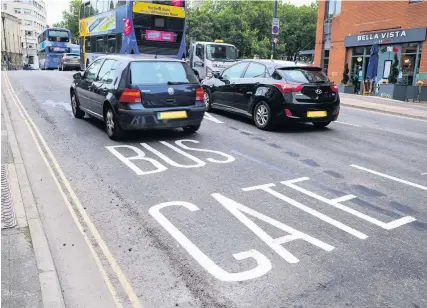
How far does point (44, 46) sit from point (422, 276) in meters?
46.6

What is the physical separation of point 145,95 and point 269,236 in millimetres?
4391

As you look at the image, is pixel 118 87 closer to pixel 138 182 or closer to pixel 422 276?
pixel 138 182

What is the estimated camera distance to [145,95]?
7.59m

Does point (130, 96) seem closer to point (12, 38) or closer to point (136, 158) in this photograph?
point (136, 158)

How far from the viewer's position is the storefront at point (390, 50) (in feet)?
70.2

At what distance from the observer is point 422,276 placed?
11.0 ft

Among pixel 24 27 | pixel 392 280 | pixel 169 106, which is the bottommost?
pixel 392 280

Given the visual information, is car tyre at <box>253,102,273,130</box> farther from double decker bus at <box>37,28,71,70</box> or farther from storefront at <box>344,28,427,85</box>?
double decker bus at <box>37,28,71,70</box>

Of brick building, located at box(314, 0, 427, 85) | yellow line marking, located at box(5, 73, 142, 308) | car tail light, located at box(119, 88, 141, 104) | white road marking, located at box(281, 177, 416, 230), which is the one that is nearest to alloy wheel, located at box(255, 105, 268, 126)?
car tail light, located at box(119, 88, 141, 104)

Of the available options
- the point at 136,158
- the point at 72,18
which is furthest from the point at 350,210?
the point at 72,18

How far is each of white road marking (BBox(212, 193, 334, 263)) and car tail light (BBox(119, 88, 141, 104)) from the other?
3.34 m

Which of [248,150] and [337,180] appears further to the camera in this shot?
[248,150]

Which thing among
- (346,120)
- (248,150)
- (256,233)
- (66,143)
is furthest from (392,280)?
(346,120)

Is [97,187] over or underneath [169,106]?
underneath
